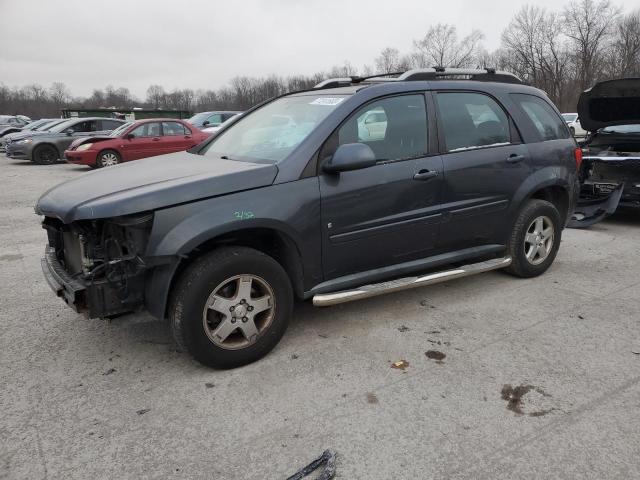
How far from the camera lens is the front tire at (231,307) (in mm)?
3086

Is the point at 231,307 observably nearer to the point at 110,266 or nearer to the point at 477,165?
the point at 110,266

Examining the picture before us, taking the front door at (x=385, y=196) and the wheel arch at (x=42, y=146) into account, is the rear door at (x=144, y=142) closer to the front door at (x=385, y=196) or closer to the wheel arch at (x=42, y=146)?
the wheel arch at (x=42, y=146)

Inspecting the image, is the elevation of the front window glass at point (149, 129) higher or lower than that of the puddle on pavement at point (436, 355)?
higher

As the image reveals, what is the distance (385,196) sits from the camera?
3729 millimetres

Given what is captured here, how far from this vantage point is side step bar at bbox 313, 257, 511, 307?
354cm

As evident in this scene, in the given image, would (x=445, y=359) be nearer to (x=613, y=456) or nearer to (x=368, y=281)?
(x=368, y=281)

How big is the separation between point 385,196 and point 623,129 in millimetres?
6252

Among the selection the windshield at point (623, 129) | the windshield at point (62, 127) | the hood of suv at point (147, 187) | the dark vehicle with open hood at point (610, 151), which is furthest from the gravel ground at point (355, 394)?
the windshield at point (62, 127)

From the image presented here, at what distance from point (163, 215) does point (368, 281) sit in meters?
1.58

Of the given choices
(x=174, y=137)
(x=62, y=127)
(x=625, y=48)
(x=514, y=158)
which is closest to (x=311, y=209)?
(x=514, y=158)

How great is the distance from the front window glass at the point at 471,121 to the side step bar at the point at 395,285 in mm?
1015

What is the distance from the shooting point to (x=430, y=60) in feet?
216

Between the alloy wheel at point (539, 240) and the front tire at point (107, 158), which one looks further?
the front tire at point (107, 158)

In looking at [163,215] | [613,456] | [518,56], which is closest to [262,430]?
[163,215]
